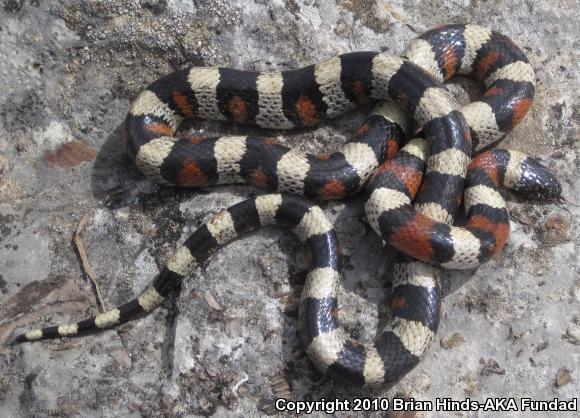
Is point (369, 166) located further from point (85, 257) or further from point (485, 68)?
point (85, 257)

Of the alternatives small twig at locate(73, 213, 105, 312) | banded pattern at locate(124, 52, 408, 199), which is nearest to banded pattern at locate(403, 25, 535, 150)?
banded pattern at locate(124, 52, 408, 199)

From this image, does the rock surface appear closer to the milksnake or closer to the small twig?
the small twig

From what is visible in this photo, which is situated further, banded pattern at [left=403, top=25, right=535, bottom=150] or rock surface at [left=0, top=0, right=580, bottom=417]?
banded pattern at [left=403, top=25, right=535, bottom=150]

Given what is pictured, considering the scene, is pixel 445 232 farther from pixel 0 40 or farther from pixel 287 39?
pixel 0 40

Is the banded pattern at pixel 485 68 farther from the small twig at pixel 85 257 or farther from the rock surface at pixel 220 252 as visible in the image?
the small twig at pixel 85 257

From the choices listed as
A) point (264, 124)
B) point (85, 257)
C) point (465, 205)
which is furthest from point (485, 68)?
point (85, 257)

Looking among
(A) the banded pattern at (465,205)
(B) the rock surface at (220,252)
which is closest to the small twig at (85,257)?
(B) the rock surface at (220,252)
